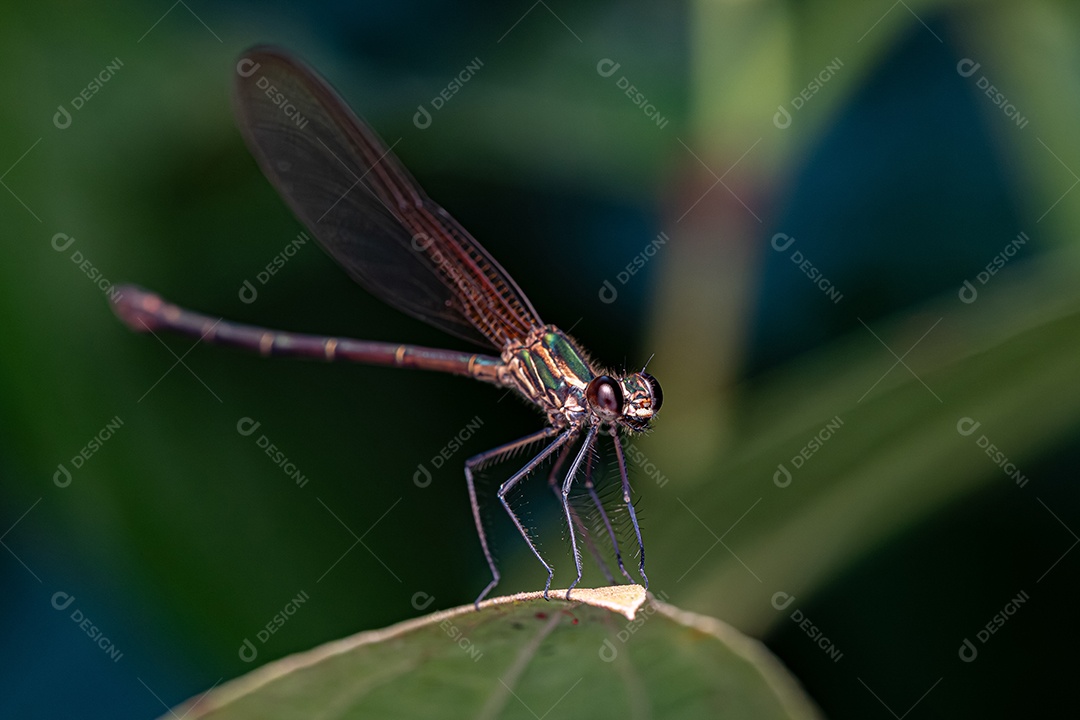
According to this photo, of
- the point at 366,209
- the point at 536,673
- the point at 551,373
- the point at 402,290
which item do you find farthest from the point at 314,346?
the point at 536,673

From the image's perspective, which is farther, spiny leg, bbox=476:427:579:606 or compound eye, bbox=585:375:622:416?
compound eye, bbox=585:375:622:416

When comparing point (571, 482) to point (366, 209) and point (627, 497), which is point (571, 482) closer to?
point (627, 497)

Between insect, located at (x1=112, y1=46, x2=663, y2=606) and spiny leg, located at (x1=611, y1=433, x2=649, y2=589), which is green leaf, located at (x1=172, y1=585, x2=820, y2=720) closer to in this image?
spiny leg, located at (x1=611, y1=433, x2=649, y2=589)

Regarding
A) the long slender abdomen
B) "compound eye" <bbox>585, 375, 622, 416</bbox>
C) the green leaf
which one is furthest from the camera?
the long slender abdomen

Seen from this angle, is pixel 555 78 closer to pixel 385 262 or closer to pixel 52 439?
pixel 385 262

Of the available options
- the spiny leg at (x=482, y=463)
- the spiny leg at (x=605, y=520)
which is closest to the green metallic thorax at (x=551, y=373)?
the spiny leg at (x=482, y=463)

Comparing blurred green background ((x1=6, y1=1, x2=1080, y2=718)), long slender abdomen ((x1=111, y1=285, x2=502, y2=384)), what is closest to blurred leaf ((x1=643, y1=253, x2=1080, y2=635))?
blurred green background ((x1=6, y1=1, x2=1080, y2=718))

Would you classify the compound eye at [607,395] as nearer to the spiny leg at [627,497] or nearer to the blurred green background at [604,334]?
the spiny leg at [627,497]

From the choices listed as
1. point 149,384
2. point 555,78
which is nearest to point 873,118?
point 555,78
